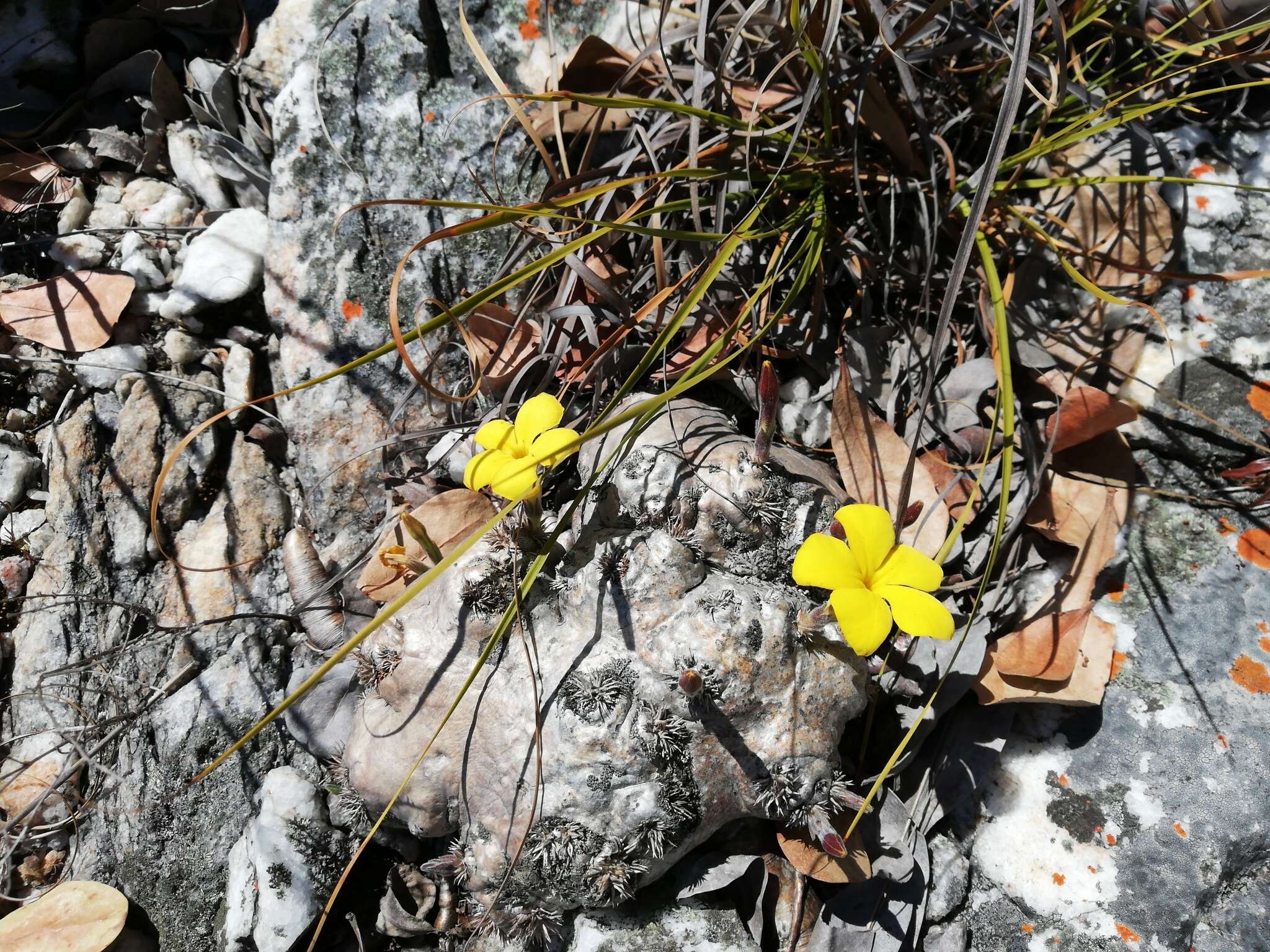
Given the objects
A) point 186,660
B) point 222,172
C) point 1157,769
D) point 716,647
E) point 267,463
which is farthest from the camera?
point 222,172

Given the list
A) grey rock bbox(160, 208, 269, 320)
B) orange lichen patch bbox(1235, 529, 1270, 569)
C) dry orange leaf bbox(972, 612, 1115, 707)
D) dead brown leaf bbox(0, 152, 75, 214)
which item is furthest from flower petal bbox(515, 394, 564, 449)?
dead brown leaf bbox(0, 152, 75, 214)

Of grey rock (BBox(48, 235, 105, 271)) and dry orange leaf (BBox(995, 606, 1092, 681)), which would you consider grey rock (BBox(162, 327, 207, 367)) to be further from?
dry orange leaf (BBox(995, 606, 1092, 681))

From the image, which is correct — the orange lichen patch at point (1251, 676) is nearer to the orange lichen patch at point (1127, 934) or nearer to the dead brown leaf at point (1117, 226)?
the orange lichen patch at point (1127, 934)

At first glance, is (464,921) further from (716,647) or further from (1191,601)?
(1191,601)

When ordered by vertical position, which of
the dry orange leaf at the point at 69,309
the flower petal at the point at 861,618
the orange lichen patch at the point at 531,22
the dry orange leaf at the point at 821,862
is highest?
the orange lichen patch at the point at 531,22

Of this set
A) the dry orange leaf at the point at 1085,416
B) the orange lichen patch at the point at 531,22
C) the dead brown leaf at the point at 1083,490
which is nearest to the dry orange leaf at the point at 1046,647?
the dead brown leaf at the point at 1083,490

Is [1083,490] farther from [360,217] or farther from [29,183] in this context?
[29,183]

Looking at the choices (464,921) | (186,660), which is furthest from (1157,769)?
(186,660)
